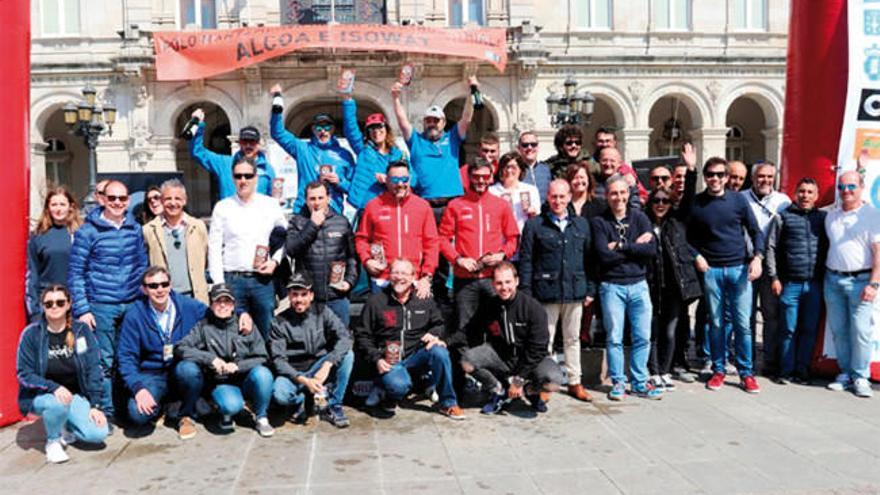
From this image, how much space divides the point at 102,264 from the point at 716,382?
550cm

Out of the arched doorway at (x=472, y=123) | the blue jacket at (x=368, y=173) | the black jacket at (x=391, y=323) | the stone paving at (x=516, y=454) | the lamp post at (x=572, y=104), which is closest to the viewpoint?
the stone paving at (x=516, y=454)

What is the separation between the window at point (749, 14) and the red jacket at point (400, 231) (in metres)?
21.9

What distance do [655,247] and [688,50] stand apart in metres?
20.0

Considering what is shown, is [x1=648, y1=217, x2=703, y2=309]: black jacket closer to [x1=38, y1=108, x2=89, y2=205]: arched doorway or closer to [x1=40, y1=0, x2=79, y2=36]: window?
[x1=40, y1=0, x2=79, y2=36]: window

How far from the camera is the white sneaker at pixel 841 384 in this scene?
638 cm

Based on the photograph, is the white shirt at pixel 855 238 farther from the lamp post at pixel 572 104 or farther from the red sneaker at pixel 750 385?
the lamp post at pixel 572 104

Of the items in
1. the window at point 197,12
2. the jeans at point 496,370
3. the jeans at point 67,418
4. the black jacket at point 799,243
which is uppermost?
the window at point 197,12

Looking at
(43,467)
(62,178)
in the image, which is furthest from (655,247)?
(62,178)

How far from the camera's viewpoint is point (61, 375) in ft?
16.9

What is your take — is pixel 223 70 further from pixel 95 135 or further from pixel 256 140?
pixel 256 140

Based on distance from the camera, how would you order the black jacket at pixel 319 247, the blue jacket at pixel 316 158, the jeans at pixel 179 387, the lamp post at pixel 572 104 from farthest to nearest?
1. the lamp post at pixel 572 104
2. the blue jacket at pixel 316 158
3. the black jacket at pixel 319 247
4. the jeans at pixel 179 387

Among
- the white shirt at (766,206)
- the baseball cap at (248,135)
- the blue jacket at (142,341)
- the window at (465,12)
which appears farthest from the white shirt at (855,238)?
the window at (465,12)

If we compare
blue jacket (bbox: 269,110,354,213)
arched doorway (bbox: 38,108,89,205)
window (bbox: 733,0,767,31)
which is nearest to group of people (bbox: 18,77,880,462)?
blue jacket (bbox: 269,110,354,213)

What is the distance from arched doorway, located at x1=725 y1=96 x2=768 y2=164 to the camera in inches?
1065
